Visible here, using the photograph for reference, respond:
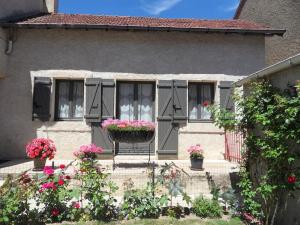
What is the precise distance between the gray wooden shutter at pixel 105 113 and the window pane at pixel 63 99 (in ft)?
3.28

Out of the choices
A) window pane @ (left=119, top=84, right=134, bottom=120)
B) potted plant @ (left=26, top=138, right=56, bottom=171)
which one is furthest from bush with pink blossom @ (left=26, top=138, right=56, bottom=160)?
window pane @ (left=119, top=84, right=134, bottom=120)

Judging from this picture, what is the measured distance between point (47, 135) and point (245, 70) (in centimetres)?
628

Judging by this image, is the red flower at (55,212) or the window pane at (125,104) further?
the window pane at (125,104)

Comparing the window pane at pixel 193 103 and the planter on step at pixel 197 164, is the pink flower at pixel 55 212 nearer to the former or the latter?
the planter on step at pixel 197 164

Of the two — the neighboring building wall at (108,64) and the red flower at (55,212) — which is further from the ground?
the neighboring building wall at (108,64)

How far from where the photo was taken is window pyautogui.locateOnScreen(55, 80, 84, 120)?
374 inches

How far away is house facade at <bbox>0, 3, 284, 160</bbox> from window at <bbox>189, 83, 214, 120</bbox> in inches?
1.2

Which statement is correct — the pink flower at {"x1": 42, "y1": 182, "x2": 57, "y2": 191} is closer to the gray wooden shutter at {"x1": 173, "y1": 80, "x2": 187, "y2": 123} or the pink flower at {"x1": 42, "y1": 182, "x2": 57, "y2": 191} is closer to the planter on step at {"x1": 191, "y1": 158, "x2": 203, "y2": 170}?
the planter on step at {"x1": 191, "y1": 158, "x2": 203, "y2": 170}

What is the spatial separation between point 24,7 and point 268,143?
9069 mm

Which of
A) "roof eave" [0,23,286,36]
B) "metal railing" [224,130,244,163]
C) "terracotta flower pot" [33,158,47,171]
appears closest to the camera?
"terracotta flower pot" [33,158,47,171]

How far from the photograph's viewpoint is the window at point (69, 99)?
950 centimetres

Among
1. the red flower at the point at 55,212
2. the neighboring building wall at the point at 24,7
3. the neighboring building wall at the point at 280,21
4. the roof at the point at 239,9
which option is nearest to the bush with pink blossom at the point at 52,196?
the red flower at the point at 55,212

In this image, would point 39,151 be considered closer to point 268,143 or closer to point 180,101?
point 180,101

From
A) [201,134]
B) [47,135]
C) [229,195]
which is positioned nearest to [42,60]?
[47,135]
